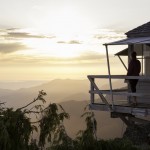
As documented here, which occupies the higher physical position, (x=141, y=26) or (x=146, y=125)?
(x=141, y=26)

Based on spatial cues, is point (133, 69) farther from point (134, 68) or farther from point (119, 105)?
point (119, 105)

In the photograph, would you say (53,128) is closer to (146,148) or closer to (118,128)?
(146,148)

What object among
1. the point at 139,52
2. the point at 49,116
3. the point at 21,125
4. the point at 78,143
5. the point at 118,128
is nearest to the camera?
the point at 21,125

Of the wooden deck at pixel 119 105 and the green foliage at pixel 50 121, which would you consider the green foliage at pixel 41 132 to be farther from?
the wooden deck at pixel 119 105

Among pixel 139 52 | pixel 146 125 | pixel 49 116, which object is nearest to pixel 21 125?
pixel 49 116

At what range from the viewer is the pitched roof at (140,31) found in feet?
66.3

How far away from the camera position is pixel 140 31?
20469 mm

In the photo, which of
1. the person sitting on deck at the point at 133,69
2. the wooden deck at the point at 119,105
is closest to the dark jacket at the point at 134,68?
the person sitting on deck at the point at 133,69

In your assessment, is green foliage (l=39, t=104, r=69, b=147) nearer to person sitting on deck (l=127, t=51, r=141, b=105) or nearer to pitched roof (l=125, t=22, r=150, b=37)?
person sitting on deck (l=127, t=51, r=141, b=105)

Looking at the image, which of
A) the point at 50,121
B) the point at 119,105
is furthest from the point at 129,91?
the point at 50,121

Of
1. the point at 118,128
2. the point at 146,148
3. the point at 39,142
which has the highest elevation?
the point at 39,142

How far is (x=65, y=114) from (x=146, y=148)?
214 inches

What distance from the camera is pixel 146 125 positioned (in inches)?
915

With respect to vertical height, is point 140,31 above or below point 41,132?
above
